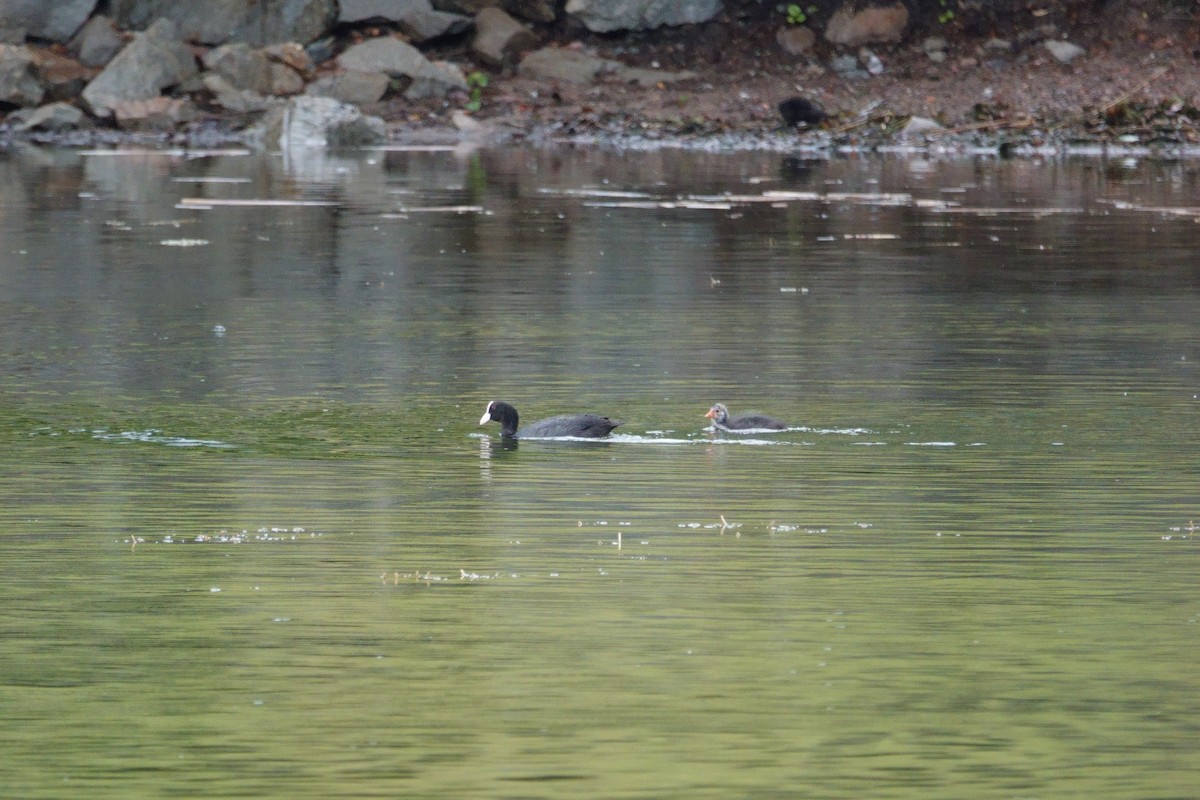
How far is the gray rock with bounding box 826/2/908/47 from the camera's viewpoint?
45125 millimetres

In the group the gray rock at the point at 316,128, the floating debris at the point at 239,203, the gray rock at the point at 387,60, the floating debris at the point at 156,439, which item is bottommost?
the floating debris at the point at 156,439

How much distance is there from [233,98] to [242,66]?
0.93 meters

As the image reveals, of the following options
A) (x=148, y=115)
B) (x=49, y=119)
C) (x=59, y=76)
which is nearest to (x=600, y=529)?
(x=49, y=119)

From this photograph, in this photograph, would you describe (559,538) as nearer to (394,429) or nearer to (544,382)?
(394,429)

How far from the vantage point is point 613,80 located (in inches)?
1743

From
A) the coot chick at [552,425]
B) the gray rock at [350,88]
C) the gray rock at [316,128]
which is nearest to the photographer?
the coot chick at [552,425]

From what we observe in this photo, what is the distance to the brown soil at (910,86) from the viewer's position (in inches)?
1582

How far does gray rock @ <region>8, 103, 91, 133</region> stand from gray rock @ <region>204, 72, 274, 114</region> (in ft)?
8.19

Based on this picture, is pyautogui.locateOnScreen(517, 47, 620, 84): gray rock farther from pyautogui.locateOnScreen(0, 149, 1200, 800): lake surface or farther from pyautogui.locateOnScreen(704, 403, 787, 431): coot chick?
pyautogui.locateOnScreen(704, 403, 787, 431): coot chick

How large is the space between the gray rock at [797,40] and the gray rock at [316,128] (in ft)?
28.6

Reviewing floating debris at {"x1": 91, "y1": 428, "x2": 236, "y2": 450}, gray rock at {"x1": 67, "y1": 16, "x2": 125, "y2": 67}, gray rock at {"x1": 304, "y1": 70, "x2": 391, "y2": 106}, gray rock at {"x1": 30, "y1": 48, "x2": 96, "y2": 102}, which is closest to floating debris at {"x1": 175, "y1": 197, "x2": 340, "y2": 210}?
floating debris at {"x1": 91, "y1": 428, "x2": 236, "y2": 450}

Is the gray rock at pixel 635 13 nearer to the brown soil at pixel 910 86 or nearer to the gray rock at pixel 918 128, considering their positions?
the brown soil at pixel 910 86

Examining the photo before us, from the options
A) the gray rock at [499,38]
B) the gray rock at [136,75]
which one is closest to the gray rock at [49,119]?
the gray rock at [136,75]

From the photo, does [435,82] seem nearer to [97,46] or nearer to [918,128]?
[97,46]
